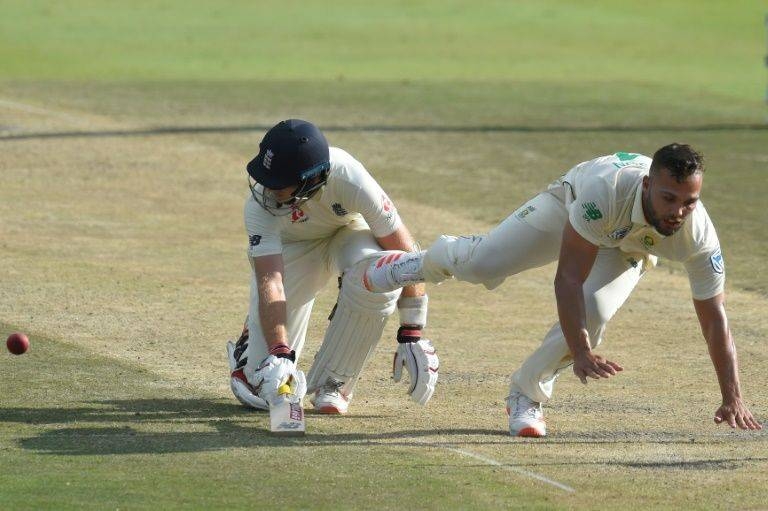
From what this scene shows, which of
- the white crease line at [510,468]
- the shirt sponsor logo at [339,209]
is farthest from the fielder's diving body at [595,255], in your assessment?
the white crease line at [510,468]

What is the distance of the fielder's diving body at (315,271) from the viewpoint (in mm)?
7488

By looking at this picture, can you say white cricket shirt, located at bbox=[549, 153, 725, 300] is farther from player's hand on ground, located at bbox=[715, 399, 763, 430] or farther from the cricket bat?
the cricket bat

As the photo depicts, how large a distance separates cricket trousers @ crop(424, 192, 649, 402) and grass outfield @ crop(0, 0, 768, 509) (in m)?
0.36

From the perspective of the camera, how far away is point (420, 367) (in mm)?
7801

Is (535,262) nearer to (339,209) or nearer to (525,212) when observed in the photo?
(525,212)

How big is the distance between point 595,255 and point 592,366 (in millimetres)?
593

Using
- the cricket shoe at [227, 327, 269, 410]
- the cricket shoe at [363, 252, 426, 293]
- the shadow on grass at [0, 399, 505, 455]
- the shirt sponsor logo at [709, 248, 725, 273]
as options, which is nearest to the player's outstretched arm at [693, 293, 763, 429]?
the shirt sponsor logo at [709, 248, 725, 273]

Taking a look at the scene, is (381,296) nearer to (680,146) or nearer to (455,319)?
(680,146)

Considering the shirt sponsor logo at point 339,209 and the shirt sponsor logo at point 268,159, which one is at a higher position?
the shirt sponsor logo at point 268,159

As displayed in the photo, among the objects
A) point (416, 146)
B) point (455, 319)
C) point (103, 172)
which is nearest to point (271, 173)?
point (455, 319)

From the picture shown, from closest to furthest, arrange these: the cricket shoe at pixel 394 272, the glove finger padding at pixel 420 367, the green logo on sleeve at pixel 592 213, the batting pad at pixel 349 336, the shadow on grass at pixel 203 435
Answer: the green logo on sleeve at pixel 592 213
the shadow on grass at pixel 203 435
the cricket shoe at pixel 394 272
the glove finger padding at pixel 420 367
the batting pad at pixel 349 336

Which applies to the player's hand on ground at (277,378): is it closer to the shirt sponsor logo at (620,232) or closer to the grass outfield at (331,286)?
the grass outfield at (331,286)

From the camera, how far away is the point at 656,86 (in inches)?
1075

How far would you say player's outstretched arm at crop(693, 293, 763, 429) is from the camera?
6.87 meters
